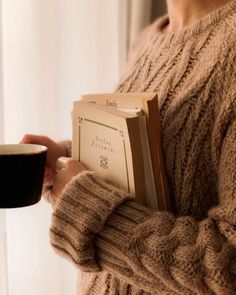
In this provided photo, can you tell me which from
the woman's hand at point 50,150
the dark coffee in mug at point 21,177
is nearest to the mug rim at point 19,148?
the dark coffee in mug at point 21,177

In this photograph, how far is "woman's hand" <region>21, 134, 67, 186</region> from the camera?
0.79 meters

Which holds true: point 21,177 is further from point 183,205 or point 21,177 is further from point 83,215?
point 183,205

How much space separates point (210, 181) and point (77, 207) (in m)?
0.19

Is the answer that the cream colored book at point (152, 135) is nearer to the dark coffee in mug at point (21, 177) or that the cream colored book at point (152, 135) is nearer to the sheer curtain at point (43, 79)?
the dark coffee in mug at point (21, 177)

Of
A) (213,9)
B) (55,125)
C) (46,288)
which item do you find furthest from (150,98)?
(46,288)

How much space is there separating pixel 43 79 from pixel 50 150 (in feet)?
0.48

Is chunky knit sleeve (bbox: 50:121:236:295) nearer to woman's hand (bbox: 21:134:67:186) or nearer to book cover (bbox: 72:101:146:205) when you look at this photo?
book cover (bbox: 72:101:146:205)

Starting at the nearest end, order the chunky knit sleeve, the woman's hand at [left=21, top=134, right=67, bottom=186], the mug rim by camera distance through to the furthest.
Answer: the chunky knit sleeve < the mug rim < the woman's hand at [left=21, top=134, right=67, bottom=186]

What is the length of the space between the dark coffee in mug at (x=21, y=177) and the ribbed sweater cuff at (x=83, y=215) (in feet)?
0.15

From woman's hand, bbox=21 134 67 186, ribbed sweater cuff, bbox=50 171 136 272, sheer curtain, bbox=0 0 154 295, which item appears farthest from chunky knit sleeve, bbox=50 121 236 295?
sheer curtain, bbox=0 0 154 295

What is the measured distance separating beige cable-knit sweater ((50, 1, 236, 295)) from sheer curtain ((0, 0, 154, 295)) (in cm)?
25

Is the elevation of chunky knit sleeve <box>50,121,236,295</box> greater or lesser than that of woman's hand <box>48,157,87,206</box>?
lesser

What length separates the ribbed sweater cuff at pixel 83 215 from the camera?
60 centimetres

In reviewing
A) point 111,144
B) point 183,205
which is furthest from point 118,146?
point 183,205
